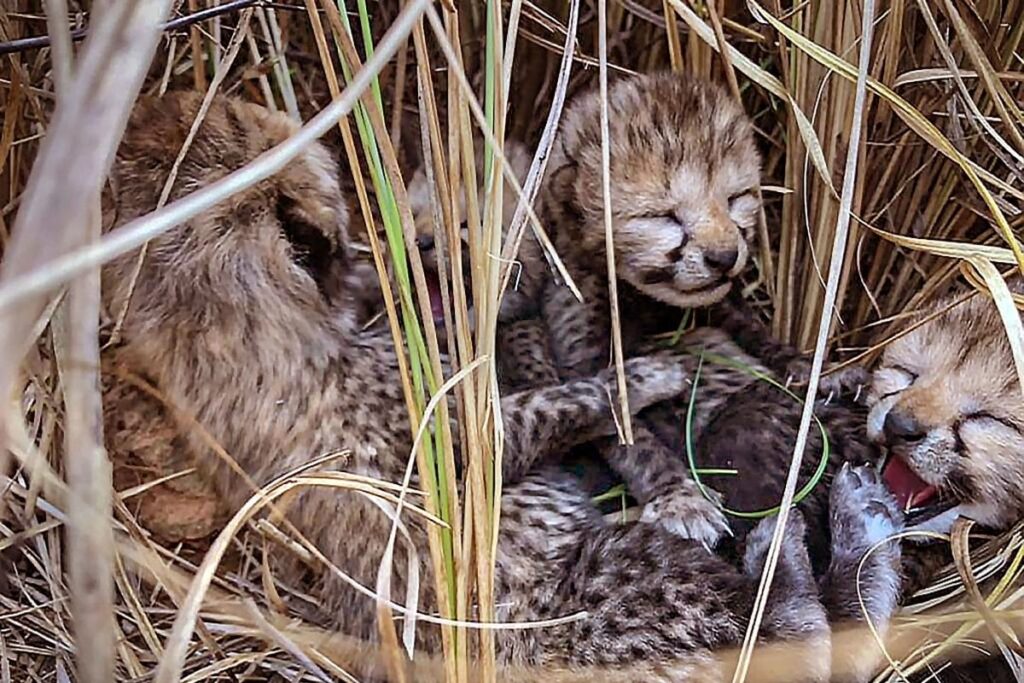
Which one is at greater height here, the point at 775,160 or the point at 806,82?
the point at 806,82

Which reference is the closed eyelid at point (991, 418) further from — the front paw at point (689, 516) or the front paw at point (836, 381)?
the front paw at point (689, 516)

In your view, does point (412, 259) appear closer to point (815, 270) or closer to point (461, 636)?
point (461, 636)

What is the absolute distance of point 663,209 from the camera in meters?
2.07

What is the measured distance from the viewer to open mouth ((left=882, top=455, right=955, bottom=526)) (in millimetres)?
1986

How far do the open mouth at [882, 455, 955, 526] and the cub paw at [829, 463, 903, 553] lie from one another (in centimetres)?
4

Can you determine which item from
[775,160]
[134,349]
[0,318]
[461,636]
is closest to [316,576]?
[134,349]

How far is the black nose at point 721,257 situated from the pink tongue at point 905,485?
445mm

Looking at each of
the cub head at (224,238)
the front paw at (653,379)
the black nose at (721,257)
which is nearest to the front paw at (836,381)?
the front paw at (653,379)

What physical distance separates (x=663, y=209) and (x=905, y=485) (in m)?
0.65

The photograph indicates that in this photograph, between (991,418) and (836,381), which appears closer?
(991,418)

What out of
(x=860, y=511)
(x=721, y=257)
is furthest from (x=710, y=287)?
(x=860, y=511)

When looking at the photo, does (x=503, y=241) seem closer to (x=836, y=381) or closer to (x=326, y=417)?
(x=326, y=417)

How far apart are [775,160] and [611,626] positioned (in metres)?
1.16

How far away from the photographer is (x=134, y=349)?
192 cm
